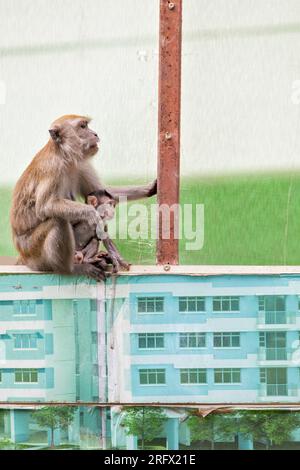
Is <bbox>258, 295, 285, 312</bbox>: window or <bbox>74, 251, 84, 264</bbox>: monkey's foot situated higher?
<bbox>74, 251, 84, 264</bbox>: monkey's foot

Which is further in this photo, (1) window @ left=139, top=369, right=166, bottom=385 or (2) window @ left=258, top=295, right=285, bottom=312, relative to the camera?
(1) window @ left=139, top=369, right=166, bottom=385

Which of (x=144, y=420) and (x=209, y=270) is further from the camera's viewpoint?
(x=144, y=420)

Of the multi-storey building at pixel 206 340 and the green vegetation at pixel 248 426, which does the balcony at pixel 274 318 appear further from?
the green vegetation at pixel 248 426

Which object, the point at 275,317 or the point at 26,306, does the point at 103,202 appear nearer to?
the point at 26,306

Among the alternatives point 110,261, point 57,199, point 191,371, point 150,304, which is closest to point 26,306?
point 110,261

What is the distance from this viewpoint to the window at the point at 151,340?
8.01m

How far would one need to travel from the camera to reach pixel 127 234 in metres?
8.86

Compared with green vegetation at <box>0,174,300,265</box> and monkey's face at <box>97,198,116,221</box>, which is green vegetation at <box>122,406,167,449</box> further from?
monkey's face at <box>97,198,116,221</box>

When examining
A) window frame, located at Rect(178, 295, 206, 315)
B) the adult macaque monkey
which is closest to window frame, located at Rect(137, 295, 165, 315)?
window frame, located at Rect(178, 295, 206, 315)

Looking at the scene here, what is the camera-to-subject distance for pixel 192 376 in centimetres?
800

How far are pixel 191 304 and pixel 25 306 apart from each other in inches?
50.4

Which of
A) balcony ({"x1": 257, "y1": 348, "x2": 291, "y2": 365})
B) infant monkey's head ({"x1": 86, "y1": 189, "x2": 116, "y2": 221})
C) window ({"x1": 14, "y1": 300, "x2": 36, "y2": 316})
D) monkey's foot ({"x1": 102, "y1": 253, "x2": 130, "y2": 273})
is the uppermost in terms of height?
infant monkey's head ({"x1": 86, "y1": 189, "x2": 116, "y2": 221})

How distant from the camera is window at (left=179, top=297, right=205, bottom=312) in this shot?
7.93 meters

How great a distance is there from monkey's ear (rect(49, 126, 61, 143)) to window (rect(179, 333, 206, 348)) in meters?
1.76
